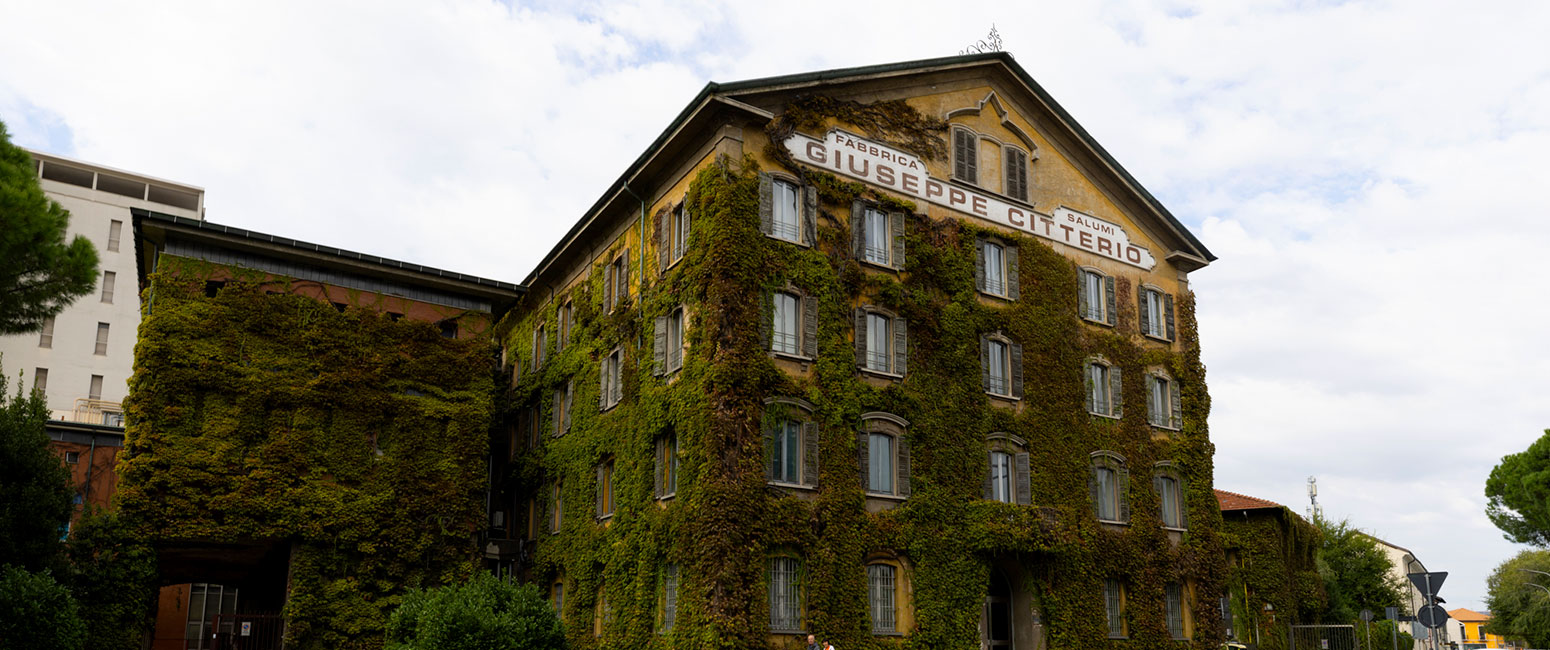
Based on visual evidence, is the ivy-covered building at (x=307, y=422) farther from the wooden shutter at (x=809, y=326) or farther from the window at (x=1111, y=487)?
the window at (x=1111, y=487)

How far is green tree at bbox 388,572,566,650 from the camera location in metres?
27.6

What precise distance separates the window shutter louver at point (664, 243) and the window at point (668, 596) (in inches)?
315

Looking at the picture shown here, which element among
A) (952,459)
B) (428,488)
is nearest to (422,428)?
(428,488)

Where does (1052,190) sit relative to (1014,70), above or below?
below

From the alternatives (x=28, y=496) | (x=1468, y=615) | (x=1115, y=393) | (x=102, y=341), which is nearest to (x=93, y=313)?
(x=102, y=341)

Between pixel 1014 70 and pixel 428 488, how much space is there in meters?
21.6

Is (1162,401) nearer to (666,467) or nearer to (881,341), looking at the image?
(881,341)

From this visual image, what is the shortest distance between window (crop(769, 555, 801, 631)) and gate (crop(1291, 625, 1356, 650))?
2091 cm

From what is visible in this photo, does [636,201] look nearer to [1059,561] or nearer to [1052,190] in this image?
[1052,190]

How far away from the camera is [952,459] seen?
98.2ft

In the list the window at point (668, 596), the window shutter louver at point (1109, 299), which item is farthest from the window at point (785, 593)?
the window shutter louver at point (1109, 299)

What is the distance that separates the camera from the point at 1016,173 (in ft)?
114

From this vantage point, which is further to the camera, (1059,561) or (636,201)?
(636,201)

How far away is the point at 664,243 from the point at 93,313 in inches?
2342
